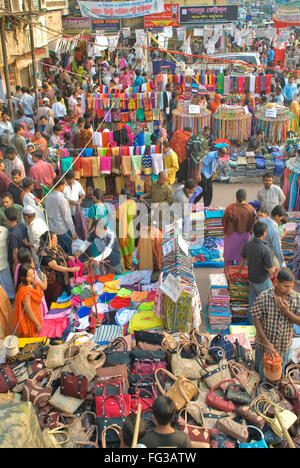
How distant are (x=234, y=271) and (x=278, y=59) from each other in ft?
66.5

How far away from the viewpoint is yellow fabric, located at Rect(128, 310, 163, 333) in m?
5.32

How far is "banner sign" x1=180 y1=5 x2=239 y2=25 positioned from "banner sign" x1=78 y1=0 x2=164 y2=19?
9.99 feet

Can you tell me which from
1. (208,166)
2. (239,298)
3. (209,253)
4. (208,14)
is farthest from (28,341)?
(208,14)

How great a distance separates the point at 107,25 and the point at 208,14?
6845mm

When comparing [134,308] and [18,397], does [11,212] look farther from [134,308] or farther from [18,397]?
[18,397]

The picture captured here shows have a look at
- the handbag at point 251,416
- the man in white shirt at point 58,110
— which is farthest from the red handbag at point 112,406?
the man in white shirt at point 58,110

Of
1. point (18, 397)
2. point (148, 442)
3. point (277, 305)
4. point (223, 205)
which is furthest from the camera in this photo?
point (223, 205)

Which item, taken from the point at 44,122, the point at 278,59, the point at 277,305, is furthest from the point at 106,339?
the point at 278,59

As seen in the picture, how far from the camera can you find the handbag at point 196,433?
3.01 meters

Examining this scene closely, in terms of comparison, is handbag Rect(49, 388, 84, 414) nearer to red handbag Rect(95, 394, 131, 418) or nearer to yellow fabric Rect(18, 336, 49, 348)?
red handbag Rect(95, 394, 131, 418)

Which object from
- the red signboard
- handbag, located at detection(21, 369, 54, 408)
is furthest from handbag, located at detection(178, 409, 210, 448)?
the red signboard

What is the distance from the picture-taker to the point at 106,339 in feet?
16.3

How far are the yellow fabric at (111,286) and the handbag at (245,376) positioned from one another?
2.74m

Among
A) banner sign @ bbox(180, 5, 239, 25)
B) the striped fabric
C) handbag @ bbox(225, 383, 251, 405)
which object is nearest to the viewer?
handbag @ bbox(225, 383, 251, 405)
